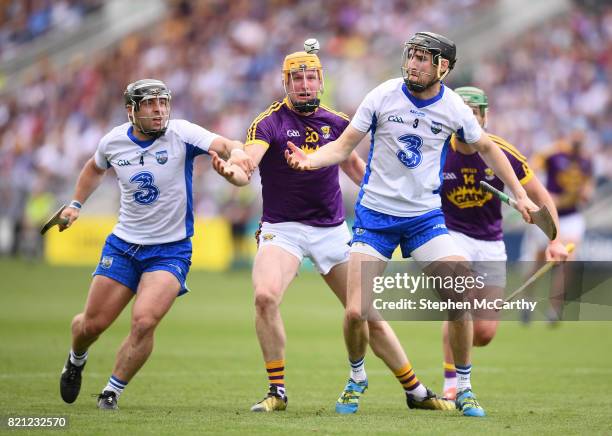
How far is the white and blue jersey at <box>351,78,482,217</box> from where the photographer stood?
29.8 ft

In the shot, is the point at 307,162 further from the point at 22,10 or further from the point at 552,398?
the point at 22,10

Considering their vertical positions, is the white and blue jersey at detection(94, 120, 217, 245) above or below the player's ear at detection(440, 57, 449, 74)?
below

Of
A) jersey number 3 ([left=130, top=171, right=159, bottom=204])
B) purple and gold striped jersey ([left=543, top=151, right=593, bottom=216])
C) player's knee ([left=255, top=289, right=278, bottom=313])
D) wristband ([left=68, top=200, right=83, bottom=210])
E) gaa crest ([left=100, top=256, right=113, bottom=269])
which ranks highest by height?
purple and gold striped jersey ([left=543, top=151, right=593, bottom=216])

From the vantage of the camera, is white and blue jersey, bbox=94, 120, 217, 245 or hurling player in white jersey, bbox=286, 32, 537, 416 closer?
hurling player in white jersey, bbox=286, 32, 537, 416

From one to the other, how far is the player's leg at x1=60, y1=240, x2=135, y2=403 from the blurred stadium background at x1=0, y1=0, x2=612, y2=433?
3.89 m

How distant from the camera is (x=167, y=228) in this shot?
32.1 feet

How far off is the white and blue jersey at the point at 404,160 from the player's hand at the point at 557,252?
2.92 ft

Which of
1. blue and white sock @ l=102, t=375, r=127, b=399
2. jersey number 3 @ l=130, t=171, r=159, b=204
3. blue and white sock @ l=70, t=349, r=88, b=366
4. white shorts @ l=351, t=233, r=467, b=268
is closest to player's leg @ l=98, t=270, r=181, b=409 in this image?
blue and white sock @ l=102, t=375, r=127, b=399

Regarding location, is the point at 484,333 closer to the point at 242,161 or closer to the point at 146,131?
the point at 242,161

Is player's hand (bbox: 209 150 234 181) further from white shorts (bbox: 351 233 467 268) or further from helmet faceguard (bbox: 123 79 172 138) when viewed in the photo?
white shorts (bbox: 351 233 467 268)

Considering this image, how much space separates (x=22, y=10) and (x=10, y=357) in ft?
92.4

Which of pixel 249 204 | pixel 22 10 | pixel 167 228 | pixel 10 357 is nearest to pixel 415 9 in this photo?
pixel 249 204

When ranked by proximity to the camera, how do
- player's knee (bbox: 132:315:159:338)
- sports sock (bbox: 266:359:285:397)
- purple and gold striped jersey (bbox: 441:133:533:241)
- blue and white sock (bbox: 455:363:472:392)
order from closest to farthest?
blue and white sock (bbox: 455:363:472:392), player's knee (bbox: 132:315:159:338), sports sock (bbox: 266:359:285:397), purple and gold striped jersey (bbox: 441:133:533:241)

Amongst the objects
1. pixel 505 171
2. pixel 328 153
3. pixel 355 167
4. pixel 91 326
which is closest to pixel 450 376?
pixel 355 167
